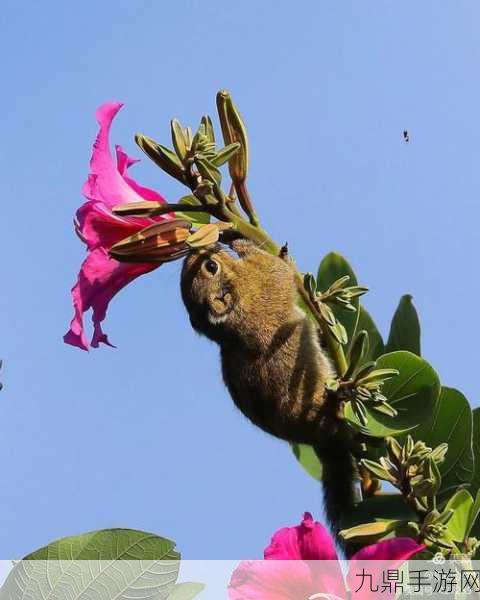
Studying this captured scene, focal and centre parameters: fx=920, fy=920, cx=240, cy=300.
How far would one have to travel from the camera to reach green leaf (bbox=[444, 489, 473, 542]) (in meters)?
1.40

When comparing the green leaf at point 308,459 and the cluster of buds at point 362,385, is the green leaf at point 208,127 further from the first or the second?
the green leaf at point 308,459

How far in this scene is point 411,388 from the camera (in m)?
1.58

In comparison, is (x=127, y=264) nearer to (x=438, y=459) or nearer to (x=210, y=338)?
(x=210, y=338)

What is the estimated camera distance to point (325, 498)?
5.58ft

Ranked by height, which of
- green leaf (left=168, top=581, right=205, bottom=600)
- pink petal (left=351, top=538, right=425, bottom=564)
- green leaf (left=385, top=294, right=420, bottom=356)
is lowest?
green leaf (left=168, top=581, right=205, bottom=600)

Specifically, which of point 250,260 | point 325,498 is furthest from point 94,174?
point 325,498

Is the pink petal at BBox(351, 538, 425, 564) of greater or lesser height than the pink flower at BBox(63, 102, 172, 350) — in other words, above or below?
below

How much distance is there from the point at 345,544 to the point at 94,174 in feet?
2.65

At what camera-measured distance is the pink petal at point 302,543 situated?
1.38m

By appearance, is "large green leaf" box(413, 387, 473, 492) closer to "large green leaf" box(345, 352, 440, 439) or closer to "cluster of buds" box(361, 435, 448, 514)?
"large green leaf" box(345, 352, 440, 439)

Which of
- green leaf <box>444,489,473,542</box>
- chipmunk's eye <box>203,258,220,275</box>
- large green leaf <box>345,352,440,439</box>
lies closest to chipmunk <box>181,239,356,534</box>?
chipmunk's eye <box>203,258,220,275</box>

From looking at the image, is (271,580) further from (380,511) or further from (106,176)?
(106,176)

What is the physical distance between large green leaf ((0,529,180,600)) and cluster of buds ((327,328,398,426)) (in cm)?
41

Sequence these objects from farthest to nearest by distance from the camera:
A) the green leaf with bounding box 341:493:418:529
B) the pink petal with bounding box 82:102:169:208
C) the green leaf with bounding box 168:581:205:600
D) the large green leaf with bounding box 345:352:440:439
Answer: the pink petal with bounding box 82:102:169:208 → the large green leaf with bounding box 345:352:440:439 → the green leaf with bounding box 341:493:418:529 → the green leaf with bounding box 168:581:205:600
